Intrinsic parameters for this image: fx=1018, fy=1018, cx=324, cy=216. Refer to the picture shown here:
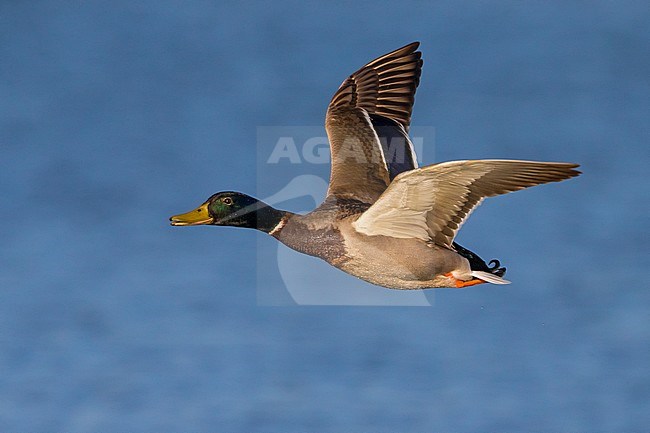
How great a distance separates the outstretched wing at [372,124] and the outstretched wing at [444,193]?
128 cm

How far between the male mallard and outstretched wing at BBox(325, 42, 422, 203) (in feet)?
0.04

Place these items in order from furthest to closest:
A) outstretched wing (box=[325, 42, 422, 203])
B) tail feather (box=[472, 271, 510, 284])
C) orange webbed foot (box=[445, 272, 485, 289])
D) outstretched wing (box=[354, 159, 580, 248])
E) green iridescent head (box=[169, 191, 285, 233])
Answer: outstretched wing (box=[325, 42, 422, 203]), green iridescent head (box=[169, 191, 285, 233]), orange webbed foot (box=[445, 272, 485, 289]), tail feather (box=[472, 271, 510, 284]), outstretched wing (box=[354, 159, 580, 248])

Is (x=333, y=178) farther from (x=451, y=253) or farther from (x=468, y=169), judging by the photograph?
(x=468, y=169)

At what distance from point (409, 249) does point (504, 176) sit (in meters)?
1.35

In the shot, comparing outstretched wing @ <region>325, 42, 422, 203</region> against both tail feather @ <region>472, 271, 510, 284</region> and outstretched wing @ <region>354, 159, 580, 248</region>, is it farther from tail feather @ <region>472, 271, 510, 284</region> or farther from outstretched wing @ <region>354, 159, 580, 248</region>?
tail feather @ <region>472, 271, 510, 284</region>

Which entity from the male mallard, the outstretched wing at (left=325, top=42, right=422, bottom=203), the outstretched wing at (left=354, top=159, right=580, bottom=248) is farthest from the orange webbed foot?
the outstretched wing at (left=325, top=42, right=422, bottom=203)

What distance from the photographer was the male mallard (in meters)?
8.74

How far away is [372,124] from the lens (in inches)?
456

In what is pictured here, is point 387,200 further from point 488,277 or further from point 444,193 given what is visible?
point 488,277

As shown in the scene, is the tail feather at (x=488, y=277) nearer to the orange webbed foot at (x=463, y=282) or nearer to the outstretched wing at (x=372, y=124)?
the orange webbed foot at (x=463, y=282)

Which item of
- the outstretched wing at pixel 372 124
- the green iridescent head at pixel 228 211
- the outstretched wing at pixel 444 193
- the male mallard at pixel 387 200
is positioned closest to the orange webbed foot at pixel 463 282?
the male mallard at pixel 387 200

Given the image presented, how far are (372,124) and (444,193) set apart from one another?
107 inches

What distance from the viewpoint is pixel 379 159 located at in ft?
36.4

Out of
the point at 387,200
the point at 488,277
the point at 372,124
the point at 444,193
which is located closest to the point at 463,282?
the point at 488,277
